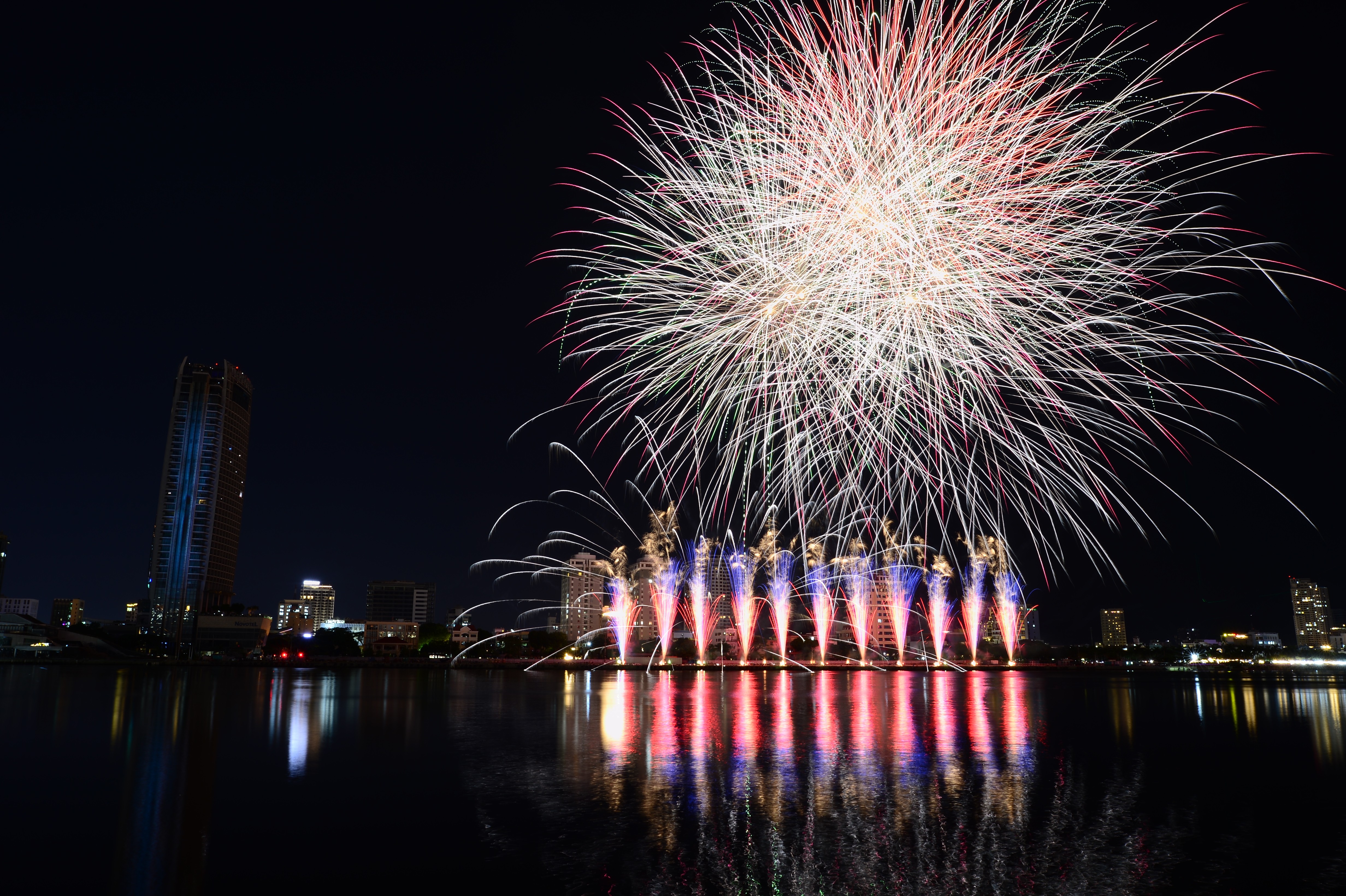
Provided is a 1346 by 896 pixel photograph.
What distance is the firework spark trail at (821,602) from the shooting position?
74875 millimetres

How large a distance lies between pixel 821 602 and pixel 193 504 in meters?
137

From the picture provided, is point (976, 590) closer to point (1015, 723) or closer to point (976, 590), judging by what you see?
point (976, 590)

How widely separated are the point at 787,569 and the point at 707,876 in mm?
58133

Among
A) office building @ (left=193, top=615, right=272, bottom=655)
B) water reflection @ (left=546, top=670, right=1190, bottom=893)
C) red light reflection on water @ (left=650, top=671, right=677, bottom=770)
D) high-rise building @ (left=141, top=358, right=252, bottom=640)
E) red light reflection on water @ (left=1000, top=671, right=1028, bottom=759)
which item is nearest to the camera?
water reflection @ (left=546, top=670, right=1190, bottom=893)

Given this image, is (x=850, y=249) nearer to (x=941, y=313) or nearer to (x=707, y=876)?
(x=941, y=313)

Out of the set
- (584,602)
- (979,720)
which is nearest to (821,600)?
(979,720)

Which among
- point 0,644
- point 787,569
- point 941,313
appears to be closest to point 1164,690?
point 787,569

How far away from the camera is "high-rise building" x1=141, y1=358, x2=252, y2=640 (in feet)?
528

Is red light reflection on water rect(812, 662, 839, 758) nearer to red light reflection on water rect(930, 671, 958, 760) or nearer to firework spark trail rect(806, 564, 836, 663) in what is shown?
red light reflection on water rect(930, 671, 958, 760)

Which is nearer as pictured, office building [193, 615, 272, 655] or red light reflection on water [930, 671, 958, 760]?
red light reflection on water [930, 671, 958, 760]

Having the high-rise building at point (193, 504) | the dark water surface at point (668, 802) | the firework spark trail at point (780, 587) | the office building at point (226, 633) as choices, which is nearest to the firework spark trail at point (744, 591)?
the firework spark trail at point (780, 587)

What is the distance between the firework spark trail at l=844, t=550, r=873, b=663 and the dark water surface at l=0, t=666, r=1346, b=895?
36.2 m

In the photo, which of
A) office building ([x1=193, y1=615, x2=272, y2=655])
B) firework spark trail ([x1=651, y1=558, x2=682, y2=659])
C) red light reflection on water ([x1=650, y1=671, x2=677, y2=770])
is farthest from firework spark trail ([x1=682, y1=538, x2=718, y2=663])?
office building ([x1=193, y1=615, x2=272, y2=655])

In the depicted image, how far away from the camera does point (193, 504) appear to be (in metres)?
164
